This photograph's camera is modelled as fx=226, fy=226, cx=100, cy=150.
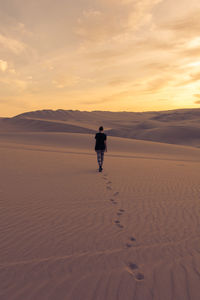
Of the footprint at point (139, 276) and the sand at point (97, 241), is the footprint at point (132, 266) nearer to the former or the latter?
the sand at point (97, 241)

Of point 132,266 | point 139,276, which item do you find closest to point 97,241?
point 132,266

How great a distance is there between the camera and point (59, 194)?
664cm

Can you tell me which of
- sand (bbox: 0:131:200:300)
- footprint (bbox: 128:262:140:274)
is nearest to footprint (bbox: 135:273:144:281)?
sand (bbox: 0:131:200:300)

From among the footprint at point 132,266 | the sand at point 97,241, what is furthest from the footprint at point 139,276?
the footprint at point 132,266

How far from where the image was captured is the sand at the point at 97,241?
2.87 meters

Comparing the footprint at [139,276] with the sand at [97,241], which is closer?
the sand at [97,241]

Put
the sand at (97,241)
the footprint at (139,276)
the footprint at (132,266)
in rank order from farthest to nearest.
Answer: the footprint at (132,266) < the footprint at (139,276) < the sand at (97,241)

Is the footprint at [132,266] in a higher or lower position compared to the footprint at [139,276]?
higher

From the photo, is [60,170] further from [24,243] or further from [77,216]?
[24,243]

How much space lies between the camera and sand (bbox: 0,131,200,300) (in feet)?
9.43

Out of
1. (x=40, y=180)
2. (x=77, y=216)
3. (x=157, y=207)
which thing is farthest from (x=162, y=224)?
(x=40, y=180)

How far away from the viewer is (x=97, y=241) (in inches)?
157

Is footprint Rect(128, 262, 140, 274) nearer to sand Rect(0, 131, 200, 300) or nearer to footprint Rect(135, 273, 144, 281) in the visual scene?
sand Rect(0, 131, 200, 300)

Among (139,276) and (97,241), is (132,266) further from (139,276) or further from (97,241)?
(97,241)
